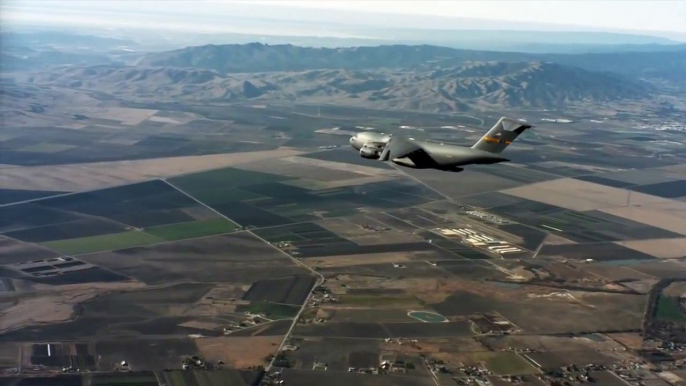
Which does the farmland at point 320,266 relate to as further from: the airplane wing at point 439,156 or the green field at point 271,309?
the airplane wing at point 439,156

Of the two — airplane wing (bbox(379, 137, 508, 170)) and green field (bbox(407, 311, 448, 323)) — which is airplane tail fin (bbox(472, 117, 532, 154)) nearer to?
airplane wing (bbox(379, 137, 508, 170))

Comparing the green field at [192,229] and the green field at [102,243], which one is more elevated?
the green field at [192,229]

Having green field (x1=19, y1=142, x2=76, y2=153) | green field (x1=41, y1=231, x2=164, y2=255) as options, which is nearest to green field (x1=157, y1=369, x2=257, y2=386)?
green field (x1=41, y1=231, x2=164, y2=255)

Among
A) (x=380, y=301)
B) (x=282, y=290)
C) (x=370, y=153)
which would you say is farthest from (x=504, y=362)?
(x=282, y=290)

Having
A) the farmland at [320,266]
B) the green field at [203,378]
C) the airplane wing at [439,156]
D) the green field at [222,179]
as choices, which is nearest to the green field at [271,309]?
the farmland at [320,266]

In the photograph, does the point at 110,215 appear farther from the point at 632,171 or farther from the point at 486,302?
the point at 632,171

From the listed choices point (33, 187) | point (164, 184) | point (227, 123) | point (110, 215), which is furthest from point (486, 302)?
point (227, 123)

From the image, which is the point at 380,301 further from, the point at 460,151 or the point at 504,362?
the point at 460,151
